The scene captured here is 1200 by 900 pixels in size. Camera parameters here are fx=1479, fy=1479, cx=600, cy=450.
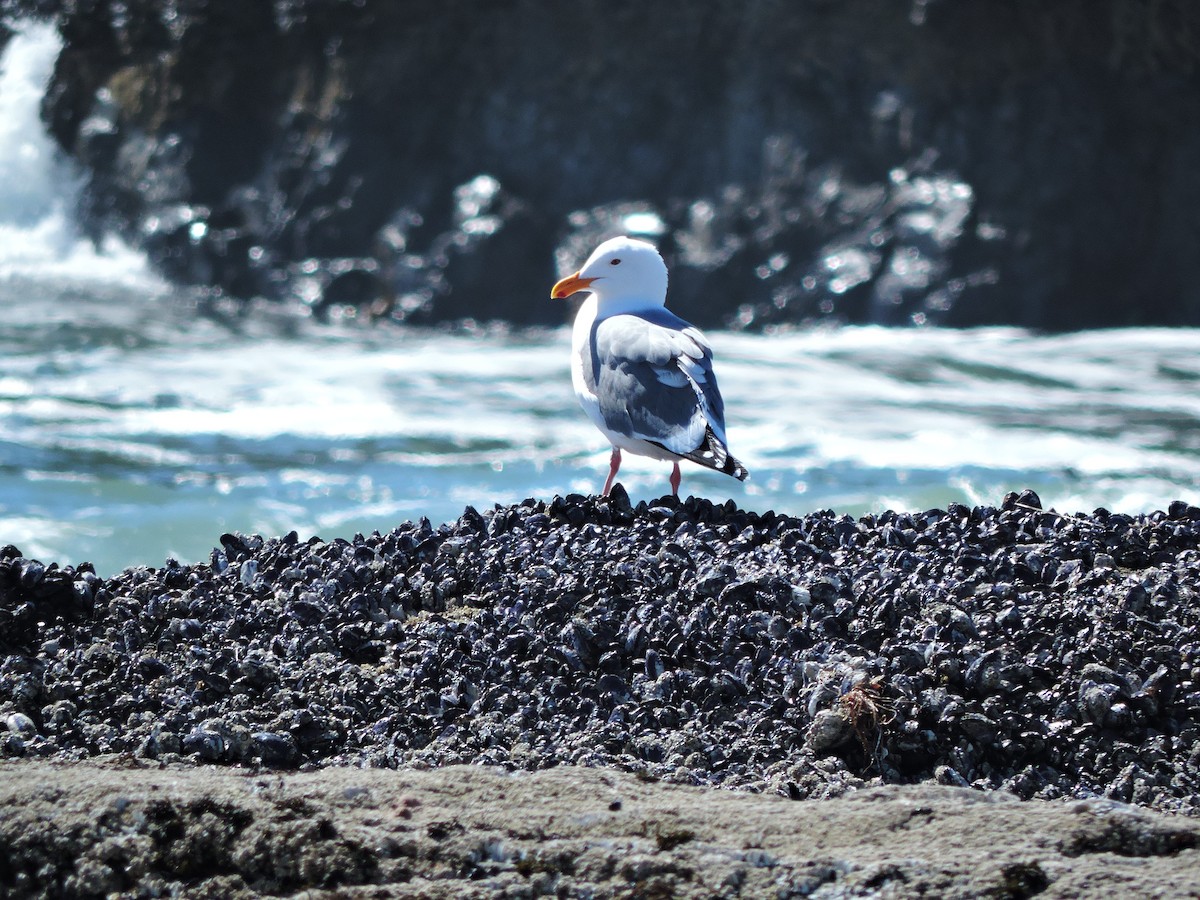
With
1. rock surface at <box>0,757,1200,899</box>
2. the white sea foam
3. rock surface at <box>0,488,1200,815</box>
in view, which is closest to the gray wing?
rock surface at <box>0,488,1200,815</box>

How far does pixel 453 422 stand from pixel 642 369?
279 inches

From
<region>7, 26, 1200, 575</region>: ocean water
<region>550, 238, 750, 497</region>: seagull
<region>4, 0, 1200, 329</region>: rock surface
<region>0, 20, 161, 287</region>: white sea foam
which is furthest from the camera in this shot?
<region>0, 20, 161, 287</region>: white sea foam

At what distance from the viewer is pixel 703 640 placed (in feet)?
12.4

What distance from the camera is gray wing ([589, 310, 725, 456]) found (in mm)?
5363

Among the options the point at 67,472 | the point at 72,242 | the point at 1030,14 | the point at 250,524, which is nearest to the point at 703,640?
the point at 250,524

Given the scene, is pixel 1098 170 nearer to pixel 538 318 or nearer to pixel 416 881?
pixel 538 318

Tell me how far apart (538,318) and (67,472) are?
793 cm

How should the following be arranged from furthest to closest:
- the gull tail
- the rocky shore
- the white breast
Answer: the white breast < the gull tail < the rocky shore

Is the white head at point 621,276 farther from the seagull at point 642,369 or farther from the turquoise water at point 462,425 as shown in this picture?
the turquoise water at point 462,425

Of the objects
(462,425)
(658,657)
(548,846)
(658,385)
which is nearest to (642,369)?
(658,385)

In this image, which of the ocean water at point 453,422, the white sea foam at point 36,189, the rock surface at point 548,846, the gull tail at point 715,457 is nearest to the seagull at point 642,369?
the gull tail at point 715,457

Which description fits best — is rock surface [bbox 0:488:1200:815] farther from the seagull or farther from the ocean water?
the ocean water

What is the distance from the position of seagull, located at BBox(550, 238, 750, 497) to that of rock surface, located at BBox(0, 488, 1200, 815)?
789 mm

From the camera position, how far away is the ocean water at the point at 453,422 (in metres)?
9.78
